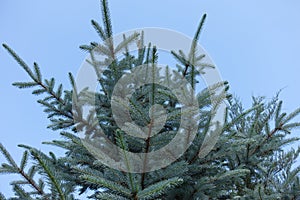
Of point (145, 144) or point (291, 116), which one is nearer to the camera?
point (145, 144)

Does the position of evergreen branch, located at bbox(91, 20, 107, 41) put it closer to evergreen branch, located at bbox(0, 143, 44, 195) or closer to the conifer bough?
the conifer bough

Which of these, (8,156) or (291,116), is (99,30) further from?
(291,116)

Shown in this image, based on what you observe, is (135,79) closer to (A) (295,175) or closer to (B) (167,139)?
(B) (167,139)

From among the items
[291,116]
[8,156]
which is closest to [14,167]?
[8,156]

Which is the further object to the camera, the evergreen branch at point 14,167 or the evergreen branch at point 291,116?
the evergreen branch at point 291,116

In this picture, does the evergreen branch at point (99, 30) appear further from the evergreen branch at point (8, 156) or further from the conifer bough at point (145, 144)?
the evergreen branch at point (8, 156)

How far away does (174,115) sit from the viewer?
1.93 m

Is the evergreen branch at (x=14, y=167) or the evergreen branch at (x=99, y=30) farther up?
the evergreen branch at (x=99, y=30)

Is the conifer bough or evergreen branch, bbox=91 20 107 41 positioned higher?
evergreen branch, bbox=91 20 107 41

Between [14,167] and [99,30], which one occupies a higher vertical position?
[99,30]

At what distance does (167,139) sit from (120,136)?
2.30 ft

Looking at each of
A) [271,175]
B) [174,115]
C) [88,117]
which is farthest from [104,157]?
[271,175]

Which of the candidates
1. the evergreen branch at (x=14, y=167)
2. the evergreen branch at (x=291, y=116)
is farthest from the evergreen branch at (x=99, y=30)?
the evergreen branch at (x=291, y=116)

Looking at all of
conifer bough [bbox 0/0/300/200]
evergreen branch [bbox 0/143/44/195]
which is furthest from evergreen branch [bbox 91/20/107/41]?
evergreen branch [bbox 0/143/44/195]
